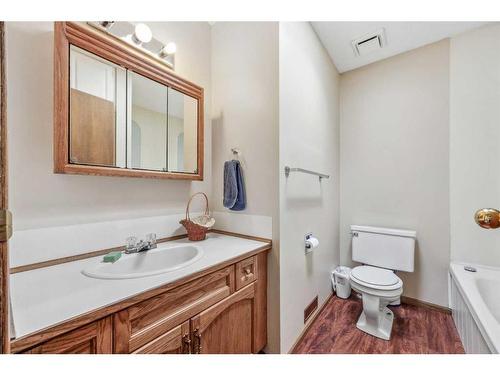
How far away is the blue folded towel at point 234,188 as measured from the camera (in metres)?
1.45

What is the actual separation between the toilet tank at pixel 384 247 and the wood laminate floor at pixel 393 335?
406mm

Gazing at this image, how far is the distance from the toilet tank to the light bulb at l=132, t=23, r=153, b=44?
2.28m

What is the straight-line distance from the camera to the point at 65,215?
101cm

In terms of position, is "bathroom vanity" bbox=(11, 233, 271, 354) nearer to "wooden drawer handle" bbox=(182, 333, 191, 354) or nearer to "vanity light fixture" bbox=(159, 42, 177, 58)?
"wooden drawer handle" bbox=(182, 333, 191, 354)

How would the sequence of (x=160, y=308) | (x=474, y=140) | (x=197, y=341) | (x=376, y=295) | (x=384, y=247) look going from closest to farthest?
(x=160, y=308)
(x=197, y=341)
(x=376, y=295)
(x=474, y=140)
(x=384, y=247)

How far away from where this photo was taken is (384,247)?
78.2 inches

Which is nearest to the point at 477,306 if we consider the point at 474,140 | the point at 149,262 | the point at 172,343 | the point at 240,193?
the point at 474,140

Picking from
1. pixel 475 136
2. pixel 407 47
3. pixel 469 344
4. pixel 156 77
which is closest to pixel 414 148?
pixel 475 136

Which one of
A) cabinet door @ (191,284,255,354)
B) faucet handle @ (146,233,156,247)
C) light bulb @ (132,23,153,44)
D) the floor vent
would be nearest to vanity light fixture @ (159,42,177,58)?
light bulb @ (132,23,153,44)

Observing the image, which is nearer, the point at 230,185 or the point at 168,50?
the point at 168,50

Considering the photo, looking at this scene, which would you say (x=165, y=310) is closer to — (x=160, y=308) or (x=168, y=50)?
(x=160, y=308)

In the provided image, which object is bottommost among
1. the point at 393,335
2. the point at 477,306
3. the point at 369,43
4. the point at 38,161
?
the point at 393,335

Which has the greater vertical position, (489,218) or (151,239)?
(489,218)

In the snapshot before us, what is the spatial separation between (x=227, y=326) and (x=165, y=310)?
1.37ft
